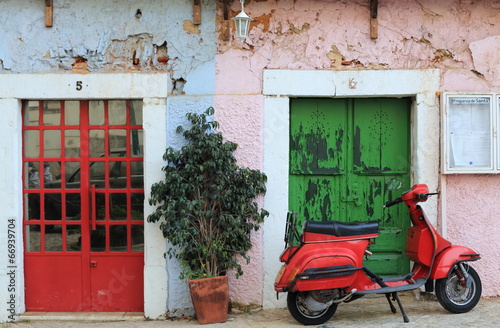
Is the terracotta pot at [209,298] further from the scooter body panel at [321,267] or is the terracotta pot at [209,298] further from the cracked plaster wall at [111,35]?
the cracked plaster wall at [111,35]

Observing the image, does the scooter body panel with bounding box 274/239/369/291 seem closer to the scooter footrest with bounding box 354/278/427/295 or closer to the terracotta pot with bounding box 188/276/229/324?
the scooter footrest with bounding box 354/278/427/295

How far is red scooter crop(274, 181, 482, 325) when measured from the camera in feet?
19.5

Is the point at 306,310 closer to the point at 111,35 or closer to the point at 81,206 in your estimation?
the point at 81,206

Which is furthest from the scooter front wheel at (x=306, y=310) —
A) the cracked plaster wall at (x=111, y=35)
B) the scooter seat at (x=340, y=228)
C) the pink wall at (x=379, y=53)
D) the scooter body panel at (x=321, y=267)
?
the cracked plaster wall at (x=111, y=35)

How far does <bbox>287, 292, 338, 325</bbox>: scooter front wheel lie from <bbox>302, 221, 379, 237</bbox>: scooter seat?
1.97 ft

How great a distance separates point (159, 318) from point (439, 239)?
2.85 metres

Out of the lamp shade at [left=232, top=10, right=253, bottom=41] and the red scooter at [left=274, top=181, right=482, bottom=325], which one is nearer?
the red scooter at [left=274, top=181, right=482, bottom=325]

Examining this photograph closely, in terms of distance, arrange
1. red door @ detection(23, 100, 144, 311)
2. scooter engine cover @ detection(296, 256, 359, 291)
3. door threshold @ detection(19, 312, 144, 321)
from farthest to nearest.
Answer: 1. red door @ detection(23, 100, 144, 311)
2. door threshold @ detection(19, 312, 144, 321)
3. scooter engine cover @ detection(296, 256, 359, 291)

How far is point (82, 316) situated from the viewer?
681cm

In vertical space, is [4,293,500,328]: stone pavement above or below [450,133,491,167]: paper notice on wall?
below

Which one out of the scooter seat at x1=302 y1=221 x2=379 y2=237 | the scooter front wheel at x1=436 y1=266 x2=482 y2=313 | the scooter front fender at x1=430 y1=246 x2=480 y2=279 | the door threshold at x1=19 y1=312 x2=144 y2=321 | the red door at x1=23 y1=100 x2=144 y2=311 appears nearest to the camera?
the scooter seat at x1=302 y1=221 x2=379 y2=237

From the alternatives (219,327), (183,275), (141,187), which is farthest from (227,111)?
(219,327)

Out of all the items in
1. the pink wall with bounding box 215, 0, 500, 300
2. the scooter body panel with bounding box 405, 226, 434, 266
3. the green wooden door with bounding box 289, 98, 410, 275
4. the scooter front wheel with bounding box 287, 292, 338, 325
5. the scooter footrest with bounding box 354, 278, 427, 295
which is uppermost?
the pink wall with bounding box 215, 0, 500, 300

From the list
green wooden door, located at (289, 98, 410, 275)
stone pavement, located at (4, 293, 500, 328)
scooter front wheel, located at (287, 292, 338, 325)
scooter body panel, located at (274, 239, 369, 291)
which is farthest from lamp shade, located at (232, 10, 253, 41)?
stone pavement, located at (4, 293, 500, 328)
